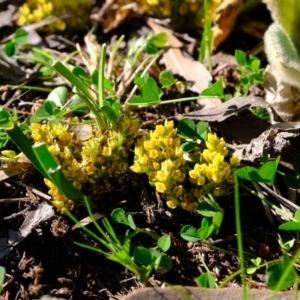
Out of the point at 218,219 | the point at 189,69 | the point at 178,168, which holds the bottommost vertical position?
the point at 218,219

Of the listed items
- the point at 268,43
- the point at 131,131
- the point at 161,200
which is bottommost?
the point at 161,200

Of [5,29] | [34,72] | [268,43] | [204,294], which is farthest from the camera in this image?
[5,29]

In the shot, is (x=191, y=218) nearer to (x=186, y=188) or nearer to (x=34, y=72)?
(x=186, y=188)

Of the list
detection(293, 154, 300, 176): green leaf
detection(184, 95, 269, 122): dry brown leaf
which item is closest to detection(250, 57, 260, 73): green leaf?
detection(184, 95, 269, 122): dry brown leaf

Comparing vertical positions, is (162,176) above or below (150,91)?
below

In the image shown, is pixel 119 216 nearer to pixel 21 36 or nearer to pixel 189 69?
pixel 189 69

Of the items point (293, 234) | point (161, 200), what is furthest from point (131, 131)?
point (293, 234)

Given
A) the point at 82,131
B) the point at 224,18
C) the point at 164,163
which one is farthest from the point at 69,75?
the point at 224,18
